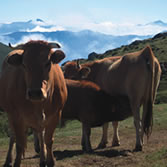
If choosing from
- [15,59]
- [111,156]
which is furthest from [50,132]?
[111,156]

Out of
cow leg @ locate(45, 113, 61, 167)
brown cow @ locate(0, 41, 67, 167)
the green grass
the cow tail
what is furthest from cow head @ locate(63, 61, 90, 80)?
cow leg @ locate(45, 113, 61, 167)

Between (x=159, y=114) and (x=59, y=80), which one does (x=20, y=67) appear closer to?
(x=59, y=80)

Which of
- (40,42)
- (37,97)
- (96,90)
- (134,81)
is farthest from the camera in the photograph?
(96,90)

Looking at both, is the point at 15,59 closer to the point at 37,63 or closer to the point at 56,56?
the point at 37,63

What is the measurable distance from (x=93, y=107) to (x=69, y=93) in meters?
1.17

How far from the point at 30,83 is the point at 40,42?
3.59ft

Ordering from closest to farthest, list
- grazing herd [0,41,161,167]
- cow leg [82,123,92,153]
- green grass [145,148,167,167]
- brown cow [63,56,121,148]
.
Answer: grazing herd [0,41,161,167]
green grass [145,148,167,167]
cow leg [82,123,92,153]
brown cow [63,56,121,148]

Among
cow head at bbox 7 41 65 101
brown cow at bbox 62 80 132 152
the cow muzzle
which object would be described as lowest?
brown cow at bbox 62 80 132 152

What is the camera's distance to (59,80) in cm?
876

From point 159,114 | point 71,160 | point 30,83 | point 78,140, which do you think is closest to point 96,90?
point 78,140

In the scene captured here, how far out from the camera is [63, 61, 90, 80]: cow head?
15766 mm

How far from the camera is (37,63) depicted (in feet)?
23.1

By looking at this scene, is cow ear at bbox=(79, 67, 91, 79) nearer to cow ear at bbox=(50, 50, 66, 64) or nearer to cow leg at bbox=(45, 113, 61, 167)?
cow leg at bbox=(45, 113, 61, 167)

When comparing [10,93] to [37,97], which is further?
[10,93]
